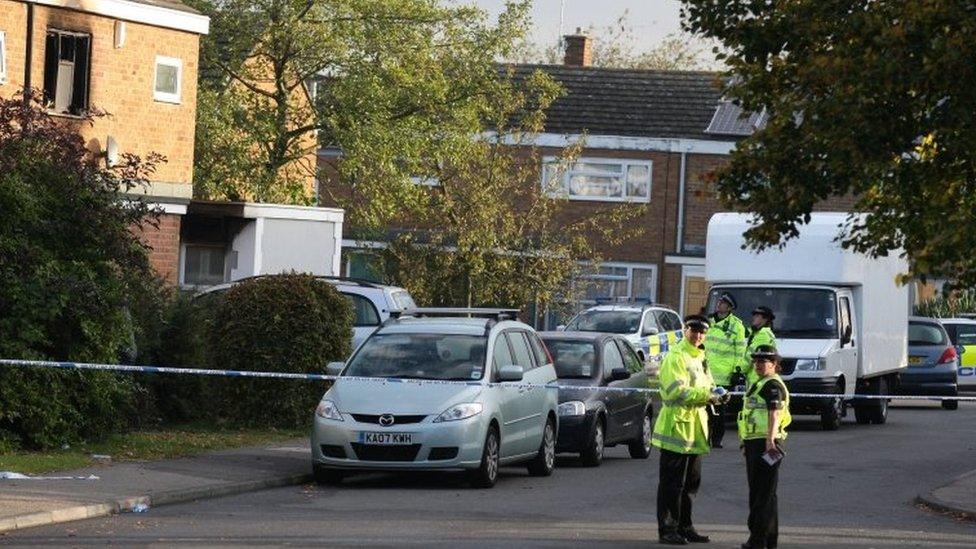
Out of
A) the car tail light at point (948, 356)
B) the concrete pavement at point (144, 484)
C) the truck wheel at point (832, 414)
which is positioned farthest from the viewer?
the car tail light at point (948, 356)

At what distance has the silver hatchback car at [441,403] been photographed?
17297 mm

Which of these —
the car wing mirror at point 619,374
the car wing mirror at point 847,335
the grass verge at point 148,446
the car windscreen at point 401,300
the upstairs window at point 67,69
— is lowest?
the grass verge at point 148,446

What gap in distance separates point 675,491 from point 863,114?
5.06m

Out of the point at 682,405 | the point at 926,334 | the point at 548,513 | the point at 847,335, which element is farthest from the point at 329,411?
the point at 926,334

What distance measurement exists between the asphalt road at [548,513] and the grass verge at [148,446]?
2039mm

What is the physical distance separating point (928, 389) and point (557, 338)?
1564 cm

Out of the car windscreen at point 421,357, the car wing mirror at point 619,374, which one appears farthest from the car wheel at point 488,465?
the car wing mirror at point 619,374

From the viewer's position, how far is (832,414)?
28.7 meters

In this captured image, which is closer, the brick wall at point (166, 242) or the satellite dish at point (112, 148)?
the satellite dish at point (112, 148)

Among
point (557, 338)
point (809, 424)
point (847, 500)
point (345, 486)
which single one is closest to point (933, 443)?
point (809, 424)

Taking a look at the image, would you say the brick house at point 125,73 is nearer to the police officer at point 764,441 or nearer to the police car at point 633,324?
the police car at point 633,324

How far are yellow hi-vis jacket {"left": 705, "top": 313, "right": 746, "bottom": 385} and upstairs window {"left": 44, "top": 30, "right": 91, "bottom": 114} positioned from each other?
1357cm

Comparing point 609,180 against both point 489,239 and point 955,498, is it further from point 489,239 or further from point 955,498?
point 955,498

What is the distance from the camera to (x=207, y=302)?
78.4 ft
